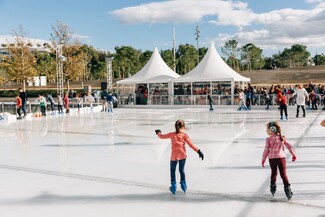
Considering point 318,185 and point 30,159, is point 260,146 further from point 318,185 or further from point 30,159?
point 30,159

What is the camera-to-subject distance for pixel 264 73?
273 feet

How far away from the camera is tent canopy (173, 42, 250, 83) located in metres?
25.0

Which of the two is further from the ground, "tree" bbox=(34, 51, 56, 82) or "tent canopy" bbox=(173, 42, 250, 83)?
"tree" bbox=(34, 51, 56, 82)

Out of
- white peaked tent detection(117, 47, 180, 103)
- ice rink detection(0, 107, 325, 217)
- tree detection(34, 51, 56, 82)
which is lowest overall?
ice rink detection(0, 107, 325, 217)

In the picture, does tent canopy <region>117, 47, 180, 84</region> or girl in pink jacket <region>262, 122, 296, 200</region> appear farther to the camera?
tent canopy <region>117, 47, 180, 84</region>

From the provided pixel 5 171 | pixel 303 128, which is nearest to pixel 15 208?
pixel 5 171

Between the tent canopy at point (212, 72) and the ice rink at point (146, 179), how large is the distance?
14009 millimetres

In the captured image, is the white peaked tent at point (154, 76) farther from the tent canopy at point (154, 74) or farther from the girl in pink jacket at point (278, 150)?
the girl in pink jacket at point (278, 150)

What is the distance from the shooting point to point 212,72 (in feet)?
83.7

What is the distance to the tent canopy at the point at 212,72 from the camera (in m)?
25.0

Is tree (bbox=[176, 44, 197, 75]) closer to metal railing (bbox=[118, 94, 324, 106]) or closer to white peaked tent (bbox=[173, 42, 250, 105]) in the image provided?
metal railing (bbox=[118, 94, 324, 106])

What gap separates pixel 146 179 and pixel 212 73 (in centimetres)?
1993

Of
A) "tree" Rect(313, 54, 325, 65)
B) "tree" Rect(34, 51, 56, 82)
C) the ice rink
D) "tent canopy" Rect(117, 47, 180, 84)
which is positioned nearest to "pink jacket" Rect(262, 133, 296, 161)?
the ice rink

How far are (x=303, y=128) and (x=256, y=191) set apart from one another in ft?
27.4
